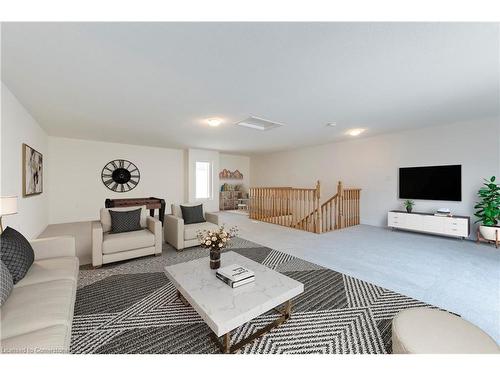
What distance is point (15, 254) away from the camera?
170 centimetres

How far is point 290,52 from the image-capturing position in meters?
1.89

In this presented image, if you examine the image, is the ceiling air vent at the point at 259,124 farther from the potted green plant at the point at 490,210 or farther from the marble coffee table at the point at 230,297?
the potted green plant at the point at 490,210

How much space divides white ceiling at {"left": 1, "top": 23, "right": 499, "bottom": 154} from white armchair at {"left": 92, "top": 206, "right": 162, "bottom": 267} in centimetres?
184

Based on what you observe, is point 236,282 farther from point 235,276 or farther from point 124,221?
point 124,221

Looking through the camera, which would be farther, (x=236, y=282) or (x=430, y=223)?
(x=430, y=223)

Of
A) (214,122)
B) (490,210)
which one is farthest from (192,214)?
(490,210)

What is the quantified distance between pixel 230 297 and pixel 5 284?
153 centimetres

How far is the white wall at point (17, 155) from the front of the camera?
2.61 meters

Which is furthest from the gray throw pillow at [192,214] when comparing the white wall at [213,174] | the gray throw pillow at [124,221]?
the white wall at [213,174]

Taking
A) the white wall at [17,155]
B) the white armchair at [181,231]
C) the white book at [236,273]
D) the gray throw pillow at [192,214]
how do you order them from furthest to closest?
1. the gray throw pillow at [192,214]
2. the white armchair at [181,231]
3. the white wall at [17,155]
4. the white book at [236,273]

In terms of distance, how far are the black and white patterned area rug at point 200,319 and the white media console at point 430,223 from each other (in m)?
3.11

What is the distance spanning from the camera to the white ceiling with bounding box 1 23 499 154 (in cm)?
164

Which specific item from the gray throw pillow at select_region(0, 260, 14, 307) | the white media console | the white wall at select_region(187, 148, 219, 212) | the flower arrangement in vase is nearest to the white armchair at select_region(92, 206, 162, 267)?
the gray throw pillow at select_region(0, 260, 14, 307)
